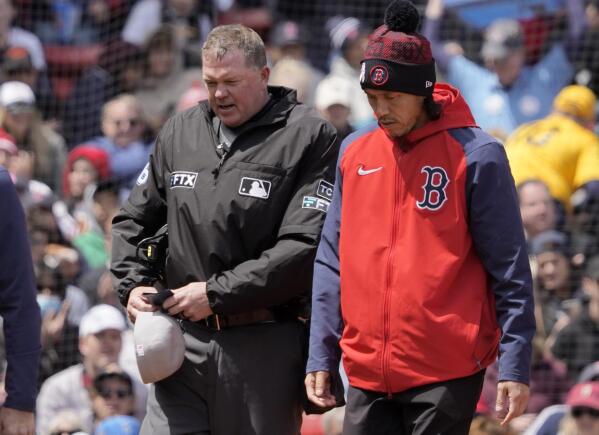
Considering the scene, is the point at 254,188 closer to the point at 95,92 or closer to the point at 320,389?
the point at 320,389

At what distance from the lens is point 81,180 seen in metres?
9.80

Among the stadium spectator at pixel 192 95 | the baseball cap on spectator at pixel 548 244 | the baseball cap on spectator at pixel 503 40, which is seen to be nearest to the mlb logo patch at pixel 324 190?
the baseball cap on spectator at pixel 548 244

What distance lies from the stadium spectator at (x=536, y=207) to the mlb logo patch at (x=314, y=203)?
4.52m

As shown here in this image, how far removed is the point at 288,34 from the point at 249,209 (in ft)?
22.0

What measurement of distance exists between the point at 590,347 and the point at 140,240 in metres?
4.10

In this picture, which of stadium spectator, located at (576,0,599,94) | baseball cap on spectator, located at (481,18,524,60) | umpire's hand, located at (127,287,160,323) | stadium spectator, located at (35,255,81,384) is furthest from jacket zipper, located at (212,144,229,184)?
stadium spectator, located at (576,0,599,94)

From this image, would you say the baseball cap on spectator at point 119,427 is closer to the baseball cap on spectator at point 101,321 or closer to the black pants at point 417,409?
the baseball cap on spectator at point 101,321

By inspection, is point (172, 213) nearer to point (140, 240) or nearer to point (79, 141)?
point (140, 240)

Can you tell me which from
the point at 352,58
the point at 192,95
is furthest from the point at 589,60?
the point at 192,95

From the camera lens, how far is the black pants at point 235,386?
472 cm

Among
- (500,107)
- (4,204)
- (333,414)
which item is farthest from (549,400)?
(4,204)

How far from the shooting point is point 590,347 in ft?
27.2

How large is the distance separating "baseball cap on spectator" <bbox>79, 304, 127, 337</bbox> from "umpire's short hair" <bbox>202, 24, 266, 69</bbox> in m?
3.56

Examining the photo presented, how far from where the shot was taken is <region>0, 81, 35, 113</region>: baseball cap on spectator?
9.86 m
